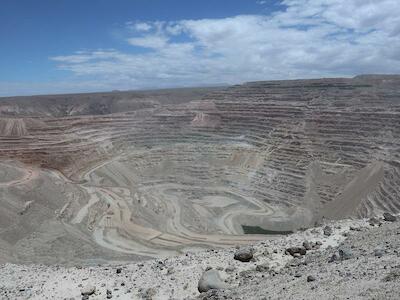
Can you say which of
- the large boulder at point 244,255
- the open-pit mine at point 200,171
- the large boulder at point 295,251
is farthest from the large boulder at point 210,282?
the open-pit mine at point 200,171

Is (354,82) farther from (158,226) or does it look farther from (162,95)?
(162,95)

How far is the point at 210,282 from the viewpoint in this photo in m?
17.0

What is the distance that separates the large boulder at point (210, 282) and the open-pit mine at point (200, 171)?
811 inches

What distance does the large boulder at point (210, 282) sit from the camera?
1677 cm

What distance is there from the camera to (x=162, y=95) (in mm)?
154625

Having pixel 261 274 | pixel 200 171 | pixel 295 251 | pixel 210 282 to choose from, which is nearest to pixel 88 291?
pixel 210 282

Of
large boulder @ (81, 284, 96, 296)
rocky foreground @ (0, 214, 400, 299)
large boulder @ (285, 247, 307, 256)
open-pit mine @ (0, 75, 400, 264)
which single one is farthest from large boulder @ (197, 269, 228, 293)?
open-pit mine @ (0, 75, 400, 264)

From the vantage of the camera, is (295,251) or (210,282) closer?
(210,282)

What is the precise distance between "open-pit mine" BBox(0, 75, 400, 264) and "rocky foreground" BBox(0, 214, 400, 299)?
16613mm

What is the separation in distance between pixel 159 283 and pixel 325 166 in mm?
45267

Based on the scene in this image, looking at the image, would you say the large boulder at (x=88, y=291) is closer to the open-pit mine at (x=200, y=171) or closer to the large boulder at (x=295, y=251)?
the large boulder at (x=295, y=251)

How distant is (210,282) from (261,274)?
1916 millimetres

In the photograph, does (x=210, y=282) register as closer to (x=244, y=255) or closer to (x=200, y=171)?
(x=244, y=255)

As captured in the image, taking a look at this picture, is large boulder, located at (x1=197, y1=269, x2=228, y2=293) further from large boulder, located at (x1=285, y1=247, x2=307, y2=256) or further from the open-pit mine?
the open-pit mine
